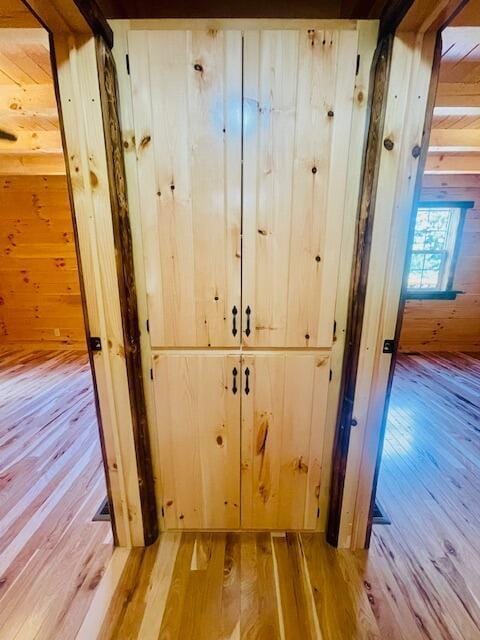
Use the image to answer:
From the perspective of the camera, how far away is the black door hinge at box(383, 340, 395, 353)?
1.27 meters

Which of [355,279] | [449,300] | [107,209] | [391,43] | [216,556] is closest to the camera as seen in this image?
[391,43]

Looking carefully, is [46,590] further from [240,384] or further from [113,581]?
[240,384]

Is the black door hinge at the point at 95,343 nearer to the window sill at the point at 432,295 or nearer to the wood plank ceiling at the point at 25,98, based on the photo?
the wood plank ceiling at the point at 25,98

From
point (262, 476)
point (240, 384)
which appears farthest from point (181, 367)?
point (262, 476)

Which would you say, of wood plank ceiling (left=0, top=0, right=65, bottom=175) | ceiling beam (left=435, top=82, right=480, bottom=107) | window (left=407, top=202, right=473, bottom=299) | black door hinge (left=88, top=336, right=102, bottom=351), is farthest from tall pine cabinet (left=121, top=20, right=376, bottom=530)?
window (left=407, top=202, right=473, bottom=299)

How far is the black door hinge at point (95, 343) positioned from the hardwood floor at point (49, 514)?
1085 millimetres

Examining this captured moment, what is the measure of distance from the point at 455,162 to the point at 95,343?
14.7ft

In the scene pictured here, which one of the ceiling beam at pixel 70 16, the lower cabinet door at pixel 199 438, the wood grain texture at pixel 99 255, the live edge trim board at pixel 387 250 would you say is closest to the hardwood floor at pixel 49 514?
the wood grain texture at pixel 99 255

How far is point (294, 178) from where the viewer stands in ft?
3.84

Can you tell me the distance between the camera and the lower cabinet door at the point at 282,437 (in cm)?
137

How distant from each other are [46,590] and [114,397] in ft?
3.04

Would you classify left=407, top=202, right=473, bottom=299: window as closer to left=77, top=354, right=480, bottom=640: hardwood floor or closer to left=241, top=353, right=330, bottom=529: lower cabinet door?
left=77, top=354, right=480, bottom=640: hardwood floor

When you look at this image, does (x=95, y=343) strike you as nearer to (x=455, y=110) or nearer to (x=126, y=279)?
(x=126, y=279)

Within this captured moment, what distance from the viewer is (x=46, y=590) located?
1342 millimetres
